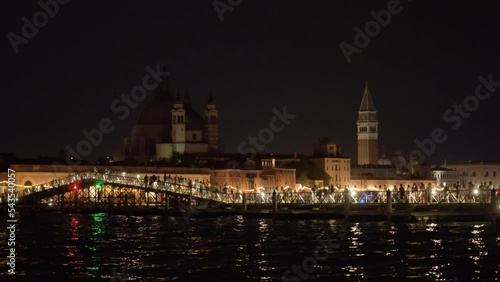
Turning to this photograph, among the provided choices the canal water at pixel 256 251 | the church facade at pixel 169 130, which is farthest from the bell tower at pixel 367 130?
the canal water at pixel 256 251

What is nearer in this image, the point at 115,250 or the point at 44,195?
the point at 115,250

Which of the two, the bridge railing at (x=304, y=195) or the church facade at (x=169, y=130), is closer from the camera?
the bridge railing at (x=304, y=195)

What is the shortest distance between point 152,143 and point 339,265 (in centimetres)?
10351

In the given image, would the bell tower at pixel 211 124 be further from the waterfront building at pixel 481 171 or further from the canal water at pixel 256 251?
the canal water at pixel 256 251

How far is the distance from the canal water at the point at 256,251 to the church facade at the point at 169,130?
74.5 meters

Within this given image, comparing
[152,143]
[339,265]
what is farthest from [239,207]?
[152,143]

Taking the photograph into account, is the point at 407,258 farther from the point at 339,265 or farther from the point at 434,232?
Answer: the point at 434,232

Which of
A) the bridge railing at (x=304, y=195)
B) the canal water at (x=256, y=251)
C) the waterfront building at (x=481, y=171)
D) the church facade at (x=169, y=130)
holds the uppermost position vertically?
the church facade at (x=169, y=130)

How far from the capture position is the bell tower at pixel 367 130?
164 m

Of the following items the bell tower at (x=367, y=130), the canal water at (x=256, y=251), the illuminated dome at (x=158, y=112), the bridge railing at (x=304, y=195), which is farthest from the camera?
the bell tower at (x=367, y=130)

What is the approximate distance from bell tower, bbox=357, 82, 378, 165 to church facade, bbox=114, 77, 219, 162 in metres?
32.7

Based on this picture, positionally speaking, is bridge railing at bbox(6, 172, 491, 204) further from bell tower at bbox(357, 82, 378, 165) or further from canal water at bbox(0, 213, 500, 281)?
bell tower at bbox(357, 82, 378, 165)

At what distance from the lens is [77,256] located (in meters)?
38.4

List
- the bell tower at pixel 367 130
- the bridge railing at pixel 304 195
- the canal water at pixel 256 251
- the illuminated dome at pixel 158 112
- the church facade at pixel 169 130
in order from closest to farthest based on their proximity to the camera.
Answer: the canal water at pixel 256 251
the bridge railing at pixel 304 195
the church facade at pixel 169 130
the illuminated dome at pixel 158 112
the bell tower at pixel 367 130
